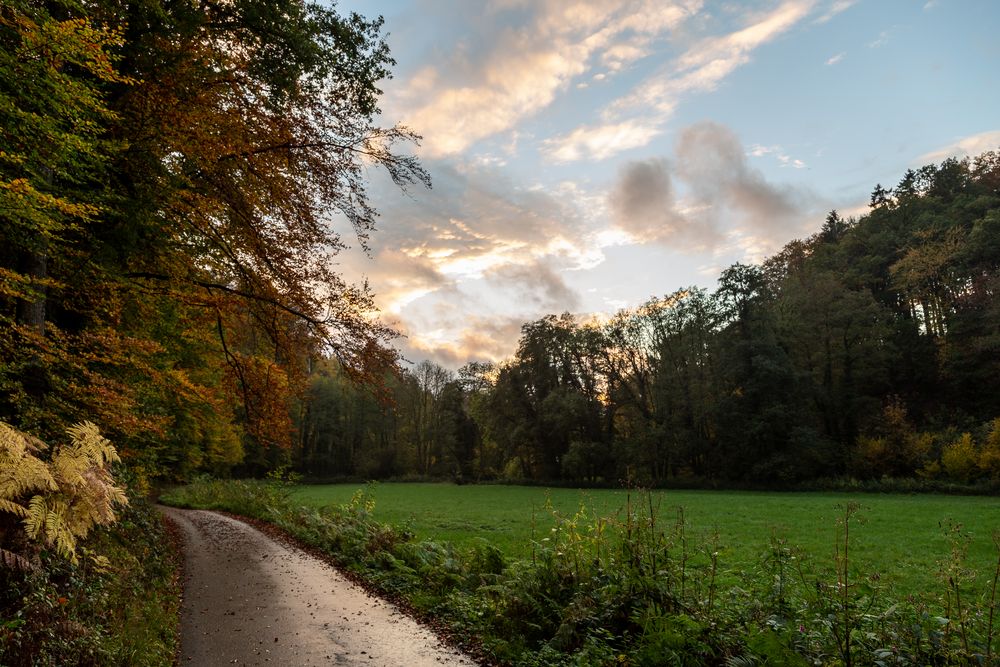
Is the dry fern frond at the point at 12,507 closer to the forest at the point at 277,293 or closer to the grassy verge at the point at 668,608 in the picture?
the forest at the point at 277,293

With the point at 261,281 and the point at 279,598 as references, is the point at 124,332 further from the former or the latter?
the point at 279,598

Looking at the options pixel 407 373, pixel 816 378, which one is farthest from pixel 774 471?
pixel 407 373

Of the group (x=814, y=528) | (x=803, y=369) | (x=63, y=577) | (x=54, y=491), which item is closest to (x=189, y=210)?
(x=54, y=491)

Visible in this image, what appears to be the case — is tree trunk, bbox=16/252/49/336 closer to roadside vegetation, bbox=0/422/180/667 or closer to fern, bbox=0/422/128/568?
roadside vegetation, bbox=0/422/180/667

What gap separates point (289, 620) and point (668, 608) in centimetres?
500

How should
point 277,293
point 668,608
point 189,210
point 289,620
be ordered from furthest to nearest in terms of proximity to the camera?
point 277,293
point 189,210
point 289,620
point 668,608

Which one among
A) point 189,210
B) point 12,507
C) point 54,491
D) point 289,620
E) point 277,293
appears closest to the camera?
point 12,507

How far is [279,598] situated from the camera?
8.04 meters

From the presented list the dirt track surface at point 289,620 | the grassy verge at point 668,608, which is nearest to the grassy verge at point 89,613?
the dirt track surface at point 289,620

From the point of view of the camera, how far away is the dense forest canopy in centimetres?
623

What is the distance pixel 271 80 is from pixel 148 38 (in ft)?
5.52

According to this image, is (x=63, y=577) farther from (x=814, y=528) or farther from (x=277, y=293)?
(x=814, y=528)

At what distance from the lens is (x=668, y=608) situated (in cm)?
550

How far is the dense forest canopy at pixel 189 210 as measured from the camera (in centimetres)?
623
